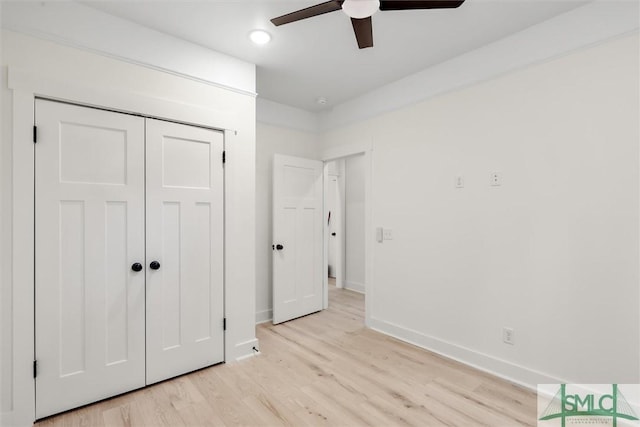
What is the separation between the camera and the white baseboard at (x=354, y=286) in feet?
17.2

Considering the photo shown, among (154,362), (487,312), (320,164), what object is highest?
(320,164)

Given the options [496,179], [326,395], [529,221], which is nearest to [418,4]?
[496,179]

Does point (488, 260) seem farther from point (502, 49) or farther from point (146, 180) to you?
point (146, 180)

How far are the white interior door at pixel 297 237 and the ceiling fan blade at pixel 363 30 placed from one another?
189cm

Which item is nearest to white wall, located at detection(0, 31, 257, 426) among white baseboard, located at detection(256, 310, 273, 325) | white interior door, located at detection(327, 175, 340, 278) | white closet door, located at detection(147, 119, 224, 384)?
white closet door, located at detection(147, 119, 224, 384)

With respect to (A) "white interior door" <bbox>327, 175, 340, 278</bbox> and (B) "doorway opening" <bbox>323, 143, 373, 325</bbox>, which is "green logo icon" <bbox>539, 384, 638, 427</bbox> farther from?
(A) "white interior door" <bbox>327, 175, 340, 278</bbox>

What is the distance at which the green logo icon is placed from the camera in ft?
6.28

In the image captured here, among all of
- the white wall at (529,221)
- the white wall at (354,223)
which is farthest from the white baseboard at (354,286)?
the white wall at (529,221)

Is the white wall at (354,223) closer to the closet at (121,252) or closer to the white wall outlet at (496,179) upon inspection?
the white wall outlet at (496,179)

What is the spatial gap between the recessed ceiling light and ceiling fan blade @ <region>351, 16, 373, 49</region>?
0.81 meters

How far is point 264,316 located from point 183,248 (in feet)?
5.43

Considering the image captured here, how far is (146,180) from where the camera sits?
227 cm

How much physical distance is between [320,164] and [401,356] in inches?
97.9

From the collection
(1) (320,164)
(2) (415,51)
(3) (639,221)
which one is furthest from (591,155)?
(1) (320,164)
